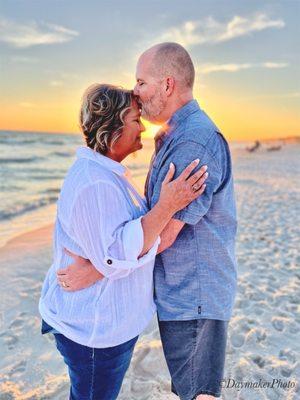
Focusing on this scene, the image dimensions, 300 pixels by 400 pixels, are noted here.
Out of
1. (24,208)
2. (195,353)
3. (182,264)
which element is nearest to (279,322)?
(195,353)

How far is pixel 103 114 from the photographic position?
205 cm

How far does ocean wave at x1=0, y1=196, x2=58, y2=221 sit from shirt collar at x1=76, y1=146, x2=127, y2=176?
26.7ft

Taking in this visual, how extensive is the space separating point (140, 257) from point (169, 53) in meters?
1.03

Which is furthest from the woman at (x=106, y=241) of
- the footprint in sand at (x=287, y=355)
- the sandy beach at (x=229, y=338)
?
the footprint in sand at (x=287, y=355)

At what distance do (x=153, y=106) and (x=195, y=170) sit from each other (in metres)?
0.46

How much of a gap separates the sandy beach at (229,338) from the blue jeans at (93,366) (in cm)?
127

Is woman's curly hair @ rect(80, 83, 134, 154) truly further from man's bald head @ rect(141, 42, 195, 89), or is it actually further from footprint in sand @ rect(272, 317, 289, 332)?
footprint in sand @ rect(272, 317, 289, 332)

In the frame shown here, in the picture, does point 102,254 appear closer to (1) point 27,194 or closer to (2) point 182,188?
(2) point 182,188

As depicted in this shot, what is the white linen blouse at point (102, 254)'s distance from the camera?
6.40ft

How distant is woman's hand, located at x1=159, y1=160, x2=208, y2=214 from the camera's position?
202 cm

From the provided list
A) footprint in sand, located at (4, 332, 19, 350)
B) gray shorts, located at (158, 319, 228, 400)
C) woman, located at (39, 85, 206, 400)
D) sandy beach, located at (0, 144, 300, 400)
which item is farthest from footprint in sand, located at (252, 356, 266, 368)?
footprint in sand, located at (4, 332, 19, 350)

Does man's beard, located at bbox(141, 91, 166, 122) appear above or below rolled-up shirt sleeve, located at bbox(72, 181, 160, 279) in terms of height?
above

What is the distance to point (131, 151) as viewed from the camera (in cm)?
226

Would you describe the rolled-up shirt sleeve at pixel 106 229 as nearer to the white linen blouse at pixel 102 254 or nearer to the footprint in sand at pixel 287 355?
the white linen blouse at pixel 102 254
